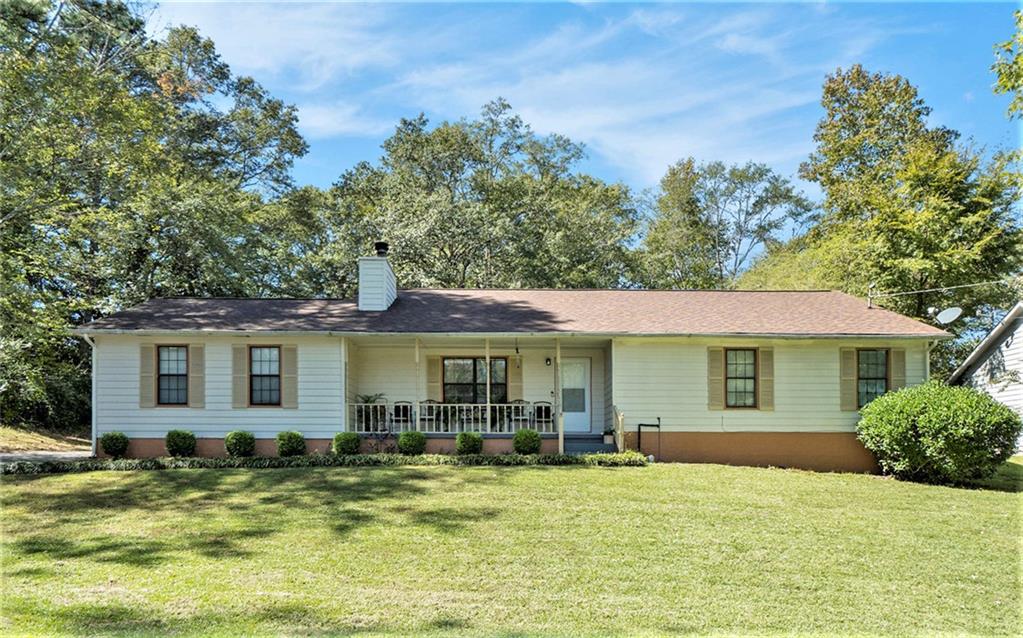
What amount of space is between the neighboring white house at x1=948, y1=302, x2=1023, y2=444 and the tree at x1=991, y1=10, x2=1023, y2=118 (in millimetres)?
5569

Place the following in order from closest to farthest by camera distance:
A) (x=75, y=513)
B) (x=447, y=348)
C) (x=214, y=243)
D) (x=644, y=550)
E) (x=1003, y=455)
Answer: (x=644, y=550), (x=75, y=513), (x=1003, y=455), (x=447, y=348), (x=214, y=243)

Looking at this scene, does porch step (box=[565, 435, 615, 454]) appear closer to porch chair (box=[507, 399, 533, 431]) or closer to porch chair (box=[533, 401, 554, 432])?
porch chair (box=[533, 401, 554, 432])

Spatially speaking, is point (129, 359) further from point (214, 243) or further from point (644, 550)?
Answer: point (644, 550)

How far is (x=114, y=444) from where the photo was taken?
13.8 meters

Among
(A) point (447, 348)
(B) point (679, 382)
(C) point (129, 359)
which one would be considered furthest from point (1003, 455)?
(C) point (129, 359)

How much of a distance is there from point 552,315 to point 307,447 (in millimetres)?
5910

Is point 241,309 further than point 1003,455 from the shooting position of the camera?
Yes

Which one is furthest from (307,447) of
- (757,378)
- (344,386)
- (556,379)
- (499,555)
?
(757,378)

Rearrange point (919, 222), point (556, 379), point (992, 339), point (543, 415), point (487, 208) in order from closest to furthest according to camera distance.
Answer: point (543, 415), point (556, 379), point (992, 339), point (919, 222), point (487, 208)

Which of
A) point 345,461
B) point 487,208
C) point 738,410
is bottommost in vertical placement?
point 345,461

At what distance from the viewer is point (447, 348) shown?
52.6 feet

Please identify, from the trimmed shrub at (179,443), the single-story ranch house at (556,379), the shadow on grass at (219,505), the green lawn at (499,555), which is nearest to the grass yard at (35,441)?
the single-story ranch house at (556,379)

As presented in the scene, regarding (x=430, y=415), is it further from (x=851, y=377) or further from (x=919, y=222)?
(x=919, y=222)

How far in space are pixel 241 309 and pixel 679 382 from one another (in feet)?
32.1
